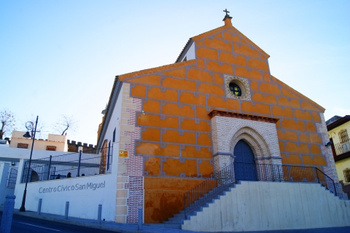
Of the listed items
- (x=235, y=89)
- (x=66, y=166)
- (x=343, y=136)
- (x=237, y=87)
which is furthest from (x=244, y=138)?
(x=66, y=166)

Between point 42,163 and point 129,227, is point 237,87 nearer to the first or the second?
point 129,227

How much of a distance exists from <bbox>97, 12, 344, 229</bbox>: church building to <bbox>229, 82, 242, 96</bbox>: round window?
Result: 66mm

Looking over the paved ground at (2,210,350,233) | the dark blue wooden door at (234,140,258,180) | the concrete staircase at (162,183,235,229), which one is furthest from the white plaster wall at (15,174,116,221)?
the dark blue wooden door at (234,140,258,180)

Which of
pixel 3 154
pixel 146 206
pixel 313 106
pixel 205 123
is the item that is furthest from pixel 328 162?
pixel 3 154

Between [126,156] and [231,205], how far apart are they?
502 centimetres

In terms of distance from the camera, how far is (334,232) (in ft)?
37.8

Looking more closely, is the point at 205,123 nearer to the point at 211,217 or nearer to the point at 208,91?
A: the point at 208,91

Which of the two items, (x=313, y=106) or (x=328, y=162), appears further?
(x=313, y=106)

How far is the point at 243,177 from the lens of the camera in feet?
47.9

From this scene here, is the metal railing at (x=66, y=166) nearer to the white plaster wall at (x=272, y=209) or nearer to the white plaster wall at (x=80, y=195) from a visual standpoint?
the white plaster wall at (x=80, y=195)

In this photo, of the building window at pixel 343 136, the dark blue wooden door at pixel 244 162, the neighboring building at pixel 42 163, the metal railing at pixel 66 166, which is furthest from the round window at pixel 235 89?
the building window at pixel 343 136

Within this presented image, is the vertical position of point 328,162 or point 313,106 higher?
point 313,106

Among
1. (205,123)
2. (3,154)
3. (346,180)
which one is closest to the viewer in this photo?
(205,123)

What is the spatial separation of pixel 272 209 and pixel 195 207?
3.38 metres
